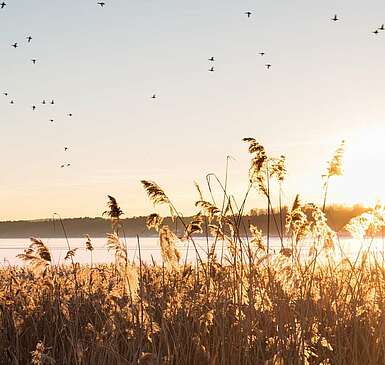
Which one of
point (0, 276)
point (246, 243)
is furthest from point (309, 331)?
point (0, 276)

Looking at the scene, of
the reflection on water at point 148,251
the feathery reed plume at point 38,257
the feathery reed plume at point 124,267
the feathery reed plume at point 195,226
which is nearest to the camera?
the feathery reed plume at point 124,267

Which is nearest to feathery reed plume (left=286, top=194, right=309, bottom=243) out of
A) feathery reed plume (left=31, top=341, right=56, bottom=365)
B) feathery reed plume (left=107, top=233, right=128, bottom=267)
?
feathery reed plume (left=107, top=233, right=128, bottom=267)

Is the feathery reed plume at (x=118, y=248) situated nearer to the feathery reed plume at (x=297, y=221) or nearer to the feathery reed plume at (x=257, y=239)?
the feathery reed plume at (x=257, y=239)

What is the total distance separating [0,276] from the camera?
13.5 metres

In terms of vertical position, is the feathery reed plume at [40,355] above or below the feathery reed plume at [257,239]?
below

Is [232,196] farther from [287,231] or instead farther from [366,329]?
[366,329]

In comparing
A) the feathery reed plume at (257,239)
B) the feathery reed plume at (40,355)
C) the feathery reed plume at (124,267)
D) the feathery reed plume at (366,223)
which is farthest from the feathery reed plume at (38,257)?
the feathery reed plume at (366,223)

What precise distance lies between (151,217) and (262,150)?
1.13 metres

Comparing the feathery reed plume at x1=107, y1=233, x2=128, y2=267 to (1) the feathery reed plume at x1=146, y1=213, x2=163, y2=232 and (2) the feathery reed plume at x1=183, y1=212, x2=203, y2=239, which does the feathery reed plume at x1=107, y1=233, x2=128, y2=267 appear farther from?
(2) the feathery reed plume at x1=183, y1=212, x2=203, y2=239

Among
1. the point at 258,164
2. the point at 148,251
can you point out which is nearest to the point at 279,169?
the point at 258,164

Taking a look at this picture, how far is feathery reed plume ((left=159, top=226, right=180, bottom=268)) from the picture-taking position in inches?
203

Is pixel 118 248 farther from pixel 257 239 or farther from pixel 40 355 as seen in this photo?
pixel 257 239

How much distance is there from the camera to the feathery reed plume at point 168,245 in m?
5.15

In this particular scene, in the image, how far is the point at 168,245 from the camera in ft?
17.0
